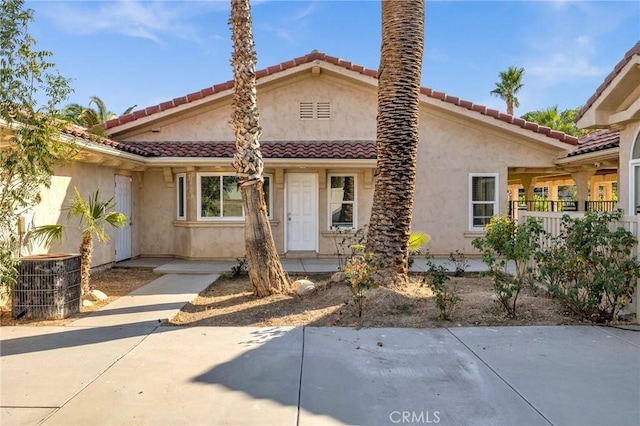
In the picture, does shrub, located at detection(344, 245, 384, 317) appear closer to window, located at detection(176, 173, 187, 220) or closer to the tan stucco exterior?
the tan stucco exterior

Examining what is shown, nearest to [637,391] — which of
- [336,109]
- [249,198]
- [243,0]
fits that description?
[249,198]

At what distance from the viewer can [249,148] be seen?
8125 mm

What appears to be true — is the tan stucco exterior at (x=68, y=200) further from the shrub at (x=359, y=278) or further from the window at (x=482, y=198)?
the window at (x=482, y=198)

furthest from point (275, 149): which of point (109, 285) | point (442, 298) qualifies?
point (442, 298)

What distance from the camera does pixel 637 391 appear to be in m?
4.31

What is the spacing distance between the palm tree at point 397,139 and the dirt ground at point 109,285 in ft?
17.1

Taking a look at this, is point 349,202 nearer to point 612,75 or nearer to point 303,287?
A: point 303,287

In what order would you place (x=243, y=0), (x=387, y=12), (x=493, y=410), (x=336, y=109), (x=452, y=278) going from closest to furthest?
(x=493, y=410) → (x=243, y=0) → (x=387, y=12) → (x=452, y=278) → (x=336, y=109)

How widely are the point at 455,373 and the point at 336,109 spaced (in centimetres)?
1066

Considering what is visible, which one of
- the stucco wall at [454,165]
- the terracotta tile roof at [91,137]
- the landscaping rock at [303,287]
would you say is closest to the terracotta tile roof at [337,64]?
the stucco wall at [454,165]

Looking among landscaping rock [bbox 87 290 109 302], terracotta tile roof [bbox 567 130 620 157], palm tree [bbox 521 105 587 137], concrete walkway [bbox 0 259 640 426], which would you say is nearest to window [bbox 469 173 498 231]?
terracotta tile roof [bbox 567 130 620 157]

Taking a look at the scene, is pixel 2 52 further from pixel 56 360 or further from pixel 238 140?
pixel 56 360

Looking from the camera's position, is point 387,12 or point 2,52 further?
point 387,12

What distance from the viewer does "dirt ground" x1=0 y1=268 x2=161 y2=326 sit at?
6.80 m
